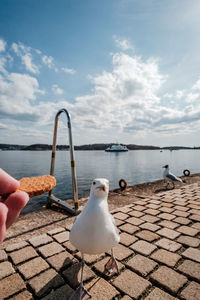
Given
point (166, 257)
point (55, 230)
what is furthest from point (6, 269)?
point (166, 257)

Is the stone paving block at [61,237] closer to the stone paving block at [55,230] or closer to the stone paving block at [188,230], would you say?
the stone paving block at [55,230]

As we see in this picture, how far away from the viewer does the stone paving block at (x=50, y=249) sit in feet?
9.18

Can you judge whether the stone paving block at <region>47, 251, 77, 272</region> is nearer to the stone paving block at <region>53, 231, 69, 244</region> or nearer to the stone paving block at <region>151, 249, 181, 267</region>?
the stone paving block at <region>53, 231, 69, 244</region>

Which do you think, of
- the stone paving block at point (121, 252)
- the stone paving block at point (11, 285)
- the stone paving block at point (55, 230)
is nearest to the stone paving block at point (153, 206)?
the stone paving block at point (121, 252)

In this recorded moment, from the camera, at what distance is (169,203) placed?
5418mm

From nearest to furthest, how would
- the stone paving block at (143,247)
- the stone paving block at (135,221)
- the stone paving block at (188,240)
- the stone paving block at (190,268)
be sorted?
the stone paving block at (190,268) → the stone paving block at (143,247) → the stone paving block at (188,240) → the stone paving block at (135,221)

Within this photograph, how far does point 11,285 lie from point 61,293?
0.70 m

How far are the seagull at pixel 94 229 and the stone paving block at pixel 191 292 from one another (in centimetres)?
102

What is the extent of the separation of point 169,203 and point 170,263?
122 inches

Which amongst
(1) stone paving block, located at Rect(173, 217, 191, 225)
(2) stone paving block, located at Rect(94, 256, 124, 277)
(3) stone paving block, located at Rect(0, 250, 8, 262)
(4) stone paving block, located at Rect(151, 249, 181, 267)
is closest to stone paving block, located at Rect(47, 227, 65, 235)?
(3) stone paving block, located at Rect(0, 250, 8, 262)

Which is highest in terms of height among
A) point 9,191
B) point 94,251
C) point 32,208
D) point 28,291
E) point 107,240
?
point 9,191

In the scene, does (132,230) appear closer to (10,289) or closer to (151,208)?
(151,208)

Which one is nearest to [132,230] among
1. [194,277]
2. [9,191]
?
[194,277]

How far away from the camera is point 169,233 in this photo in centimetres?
346
